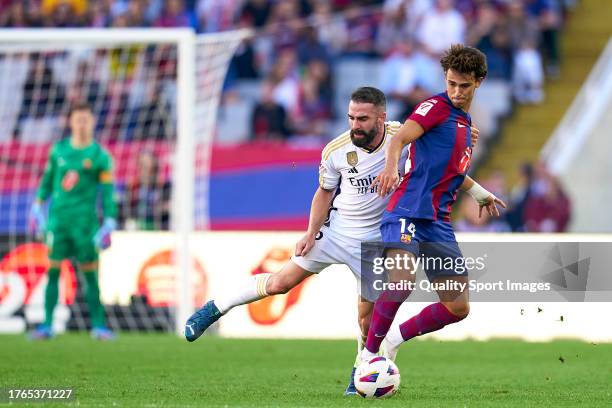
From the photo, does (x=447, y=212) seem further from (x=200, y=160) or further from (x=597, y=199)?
(x=597, y=199)

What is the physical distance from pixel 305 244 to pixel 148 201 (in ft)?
25.9

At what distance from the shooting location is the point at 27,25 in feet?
71.4

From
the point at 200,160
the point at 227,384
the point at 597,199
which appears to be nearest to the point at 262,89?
the point at 200,160

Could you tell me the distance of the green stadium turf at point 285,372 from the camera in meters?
8.39

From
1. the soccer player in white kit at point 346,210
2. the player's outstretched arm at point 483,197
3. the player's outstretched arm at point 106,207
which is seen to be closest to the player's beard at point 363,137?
the soccer player in white kit at point 346,210

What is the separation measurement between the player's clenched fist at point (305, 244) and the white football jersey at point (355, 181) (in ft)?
0.74

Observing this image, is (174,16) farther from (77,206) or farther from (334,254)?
(334,254)

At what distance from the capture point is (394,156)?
8055mm

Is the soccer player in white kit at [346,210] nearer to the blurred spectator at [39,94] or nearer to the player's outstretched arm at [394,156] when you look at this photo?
the player's outstretched arm at [394,156]

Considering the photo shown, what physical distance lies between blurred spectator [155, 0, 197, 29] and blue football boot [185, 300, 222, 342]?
1238 centimetres

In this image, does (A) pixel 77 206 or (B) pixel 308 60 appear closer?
(A) pixel 77 206

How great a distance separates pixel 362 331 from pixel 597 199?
498 inches

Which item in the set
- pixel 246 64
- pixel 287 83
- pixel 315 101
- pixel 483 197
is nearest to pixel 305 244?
pixel 483 197

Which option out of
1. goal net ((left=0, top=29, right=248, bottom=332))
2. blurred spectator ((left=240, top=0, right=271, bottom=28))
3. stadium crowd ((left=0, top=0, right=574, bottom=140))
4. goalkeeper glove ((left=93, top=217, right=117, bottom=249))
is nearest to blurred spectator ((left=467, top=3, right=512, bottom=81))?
stadium crowd ((left=0, top=0, right=574, bottom=140))
